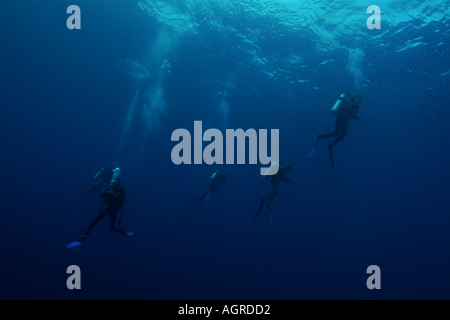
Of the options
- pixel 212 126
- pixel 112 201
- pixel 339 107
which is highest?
pixel 212 126

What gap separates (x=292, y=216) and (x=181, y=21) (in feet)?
189

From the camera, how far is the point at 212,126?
1469 inches

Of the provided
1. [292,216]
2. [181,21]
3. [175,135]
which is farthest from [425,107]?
[292,216]

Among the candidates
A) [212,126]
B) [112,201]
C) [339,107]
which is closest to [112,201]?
[112,201]

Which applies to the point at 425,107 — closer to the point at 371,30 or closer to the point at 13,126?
the point at 371,30

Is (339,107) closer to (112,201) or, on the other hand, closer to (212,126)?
(112,201)

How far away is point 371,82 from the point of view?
20.7 metres

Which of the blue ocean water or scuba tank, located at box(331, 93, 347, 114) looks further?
the blue ocean water

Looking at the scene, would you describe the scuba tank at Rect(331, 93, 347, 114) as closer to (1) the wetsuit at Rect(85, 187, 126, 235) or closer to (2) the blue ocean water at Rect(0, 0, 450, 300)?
(1) the wetsuit at Rect(85, 187, 126, 235)

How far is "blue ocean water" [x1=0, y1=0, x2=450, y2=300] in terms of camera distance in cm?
1728

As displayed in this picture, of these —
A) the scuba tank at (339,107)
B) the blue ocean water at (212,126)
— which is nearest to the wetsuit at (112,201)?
the scuba tank at (339,107)

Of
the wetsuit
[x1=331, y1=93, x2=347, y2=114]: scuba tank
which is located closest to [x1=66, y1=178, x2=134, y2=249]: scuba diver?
the wetsuit

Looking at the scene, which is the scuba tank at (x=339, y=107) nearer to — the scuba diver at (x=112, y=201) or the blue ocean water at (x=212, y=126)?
the scuba diver at (x=112, y=201)

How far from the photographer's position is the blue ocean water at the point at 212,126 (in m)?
17.3
